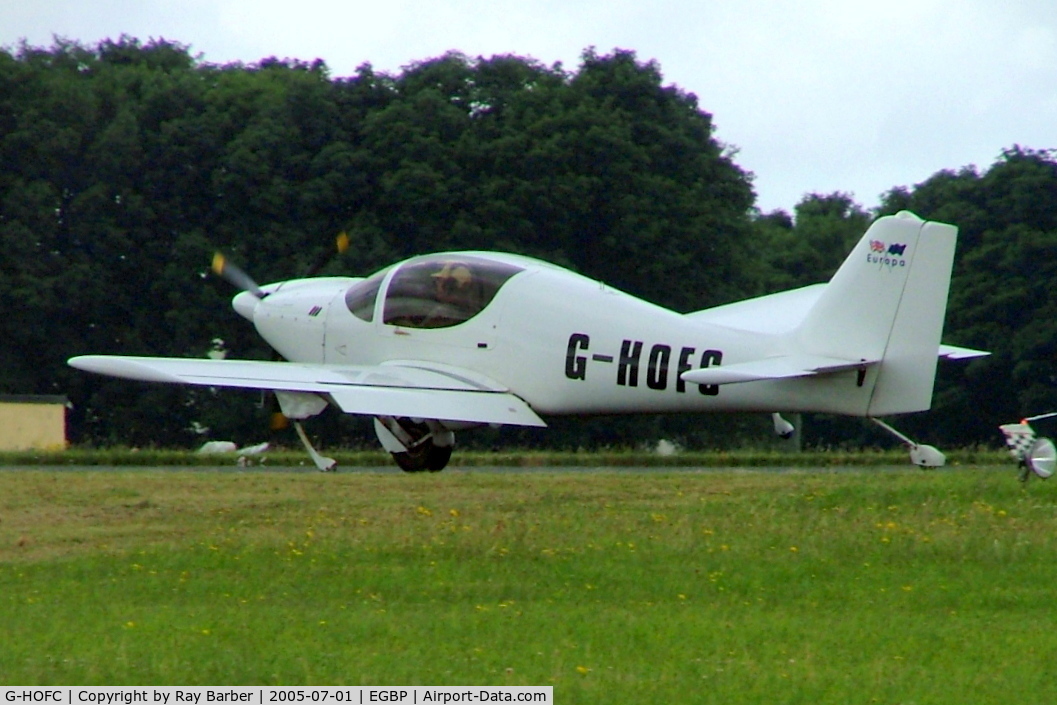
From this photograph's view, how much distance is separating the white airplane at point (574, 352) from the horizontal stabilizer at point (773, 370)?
0.02 m

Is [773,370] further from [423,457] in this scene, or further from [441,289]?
[423,457]

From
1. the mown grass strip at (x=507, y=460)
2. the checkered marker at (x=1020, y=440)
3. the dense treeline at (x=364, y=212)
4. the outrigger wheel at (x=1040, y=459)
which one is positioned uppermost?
the dense treeline at (x=364, y=212)

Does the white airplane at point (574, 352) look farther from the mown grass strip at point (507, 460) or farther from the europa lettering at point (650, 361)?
the mown grass strip at point (507, 460)

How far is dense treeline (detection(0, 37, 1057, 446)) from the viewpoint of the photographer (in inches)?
1817

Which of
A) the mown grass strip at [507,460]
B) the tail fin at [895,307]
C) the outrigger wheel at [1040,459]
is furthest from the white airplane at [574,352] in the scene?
the mown grass strip at [507,460]

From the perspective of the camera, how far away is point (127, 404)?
46969mm

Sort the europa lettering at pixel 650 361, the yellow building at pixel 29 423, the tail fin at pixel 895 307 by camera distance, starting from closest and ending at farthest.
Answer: the tail fin at pixel 895 307
the europa lettering at pixel 650 361
the yellow building at pixel 29 423

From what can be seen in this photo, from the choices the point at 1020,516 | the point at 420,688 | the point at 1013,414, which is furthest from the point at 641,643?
the point at 1013,414

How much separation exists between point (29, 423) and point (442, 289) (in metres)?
23.1

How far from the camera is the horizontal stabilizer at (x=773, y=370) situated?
16625 mm

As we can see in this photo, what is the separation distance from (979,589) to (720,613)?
2.05 meters

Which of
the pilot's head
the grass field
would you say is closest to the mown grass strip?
the pilot's head

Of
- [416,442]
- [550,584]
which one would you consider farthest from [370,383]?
[550,584]

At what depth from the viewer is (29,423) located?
39.2 meters
